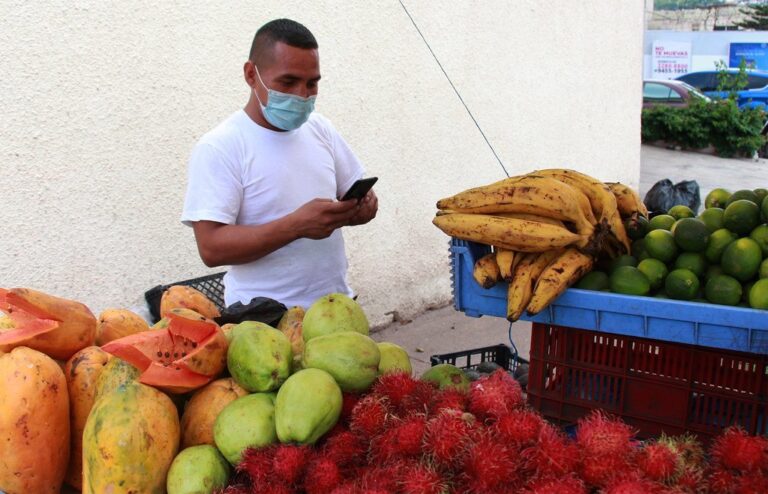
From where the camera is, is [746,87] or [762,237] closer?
[762,237]

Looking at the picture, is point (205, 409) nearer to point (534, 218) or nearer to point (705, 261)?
point (534, 218)

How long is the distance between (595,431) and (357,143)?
4.16m

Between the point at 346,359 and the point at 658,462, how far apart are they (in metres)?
0.74

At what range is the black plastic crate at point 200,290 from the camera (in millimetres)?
4020

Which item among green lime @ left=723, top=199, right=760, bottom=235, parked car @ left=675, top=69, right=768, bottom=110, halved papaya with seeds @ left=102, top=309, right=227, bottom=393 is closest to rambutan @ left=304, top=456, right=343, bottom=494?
halved papaya with seeds @ left=102, top=309, right=227, bottom=393

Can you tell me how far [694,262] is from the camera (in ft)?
6.68

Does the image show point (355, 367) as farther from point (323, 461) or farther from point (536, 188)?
point (536, 188)

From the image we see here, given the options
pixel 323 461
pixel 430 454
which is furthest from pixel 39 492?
pixel 430 454

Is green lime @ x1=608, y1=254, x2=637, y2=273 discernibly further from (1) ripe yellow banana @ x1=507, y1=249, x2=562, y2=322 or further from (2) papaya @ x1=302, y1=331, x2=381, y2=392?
(2) papaya @ x1=302, y1=331, x2=381, y2=392

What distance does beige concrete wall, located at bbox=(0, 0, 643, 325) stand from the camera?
141 inches

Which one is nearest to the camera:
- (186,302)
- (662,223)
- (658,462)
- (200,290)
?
(658,462)

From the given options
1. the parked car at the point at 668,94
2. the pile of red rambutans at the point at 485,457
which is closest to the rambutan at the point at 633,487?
the pile of red rambutans at the point at 485,457

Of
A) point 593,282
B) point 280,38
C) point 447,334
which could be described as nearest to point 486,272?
point 593,282

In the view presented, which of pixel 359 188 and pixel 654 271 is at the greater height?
pixel 359 188
